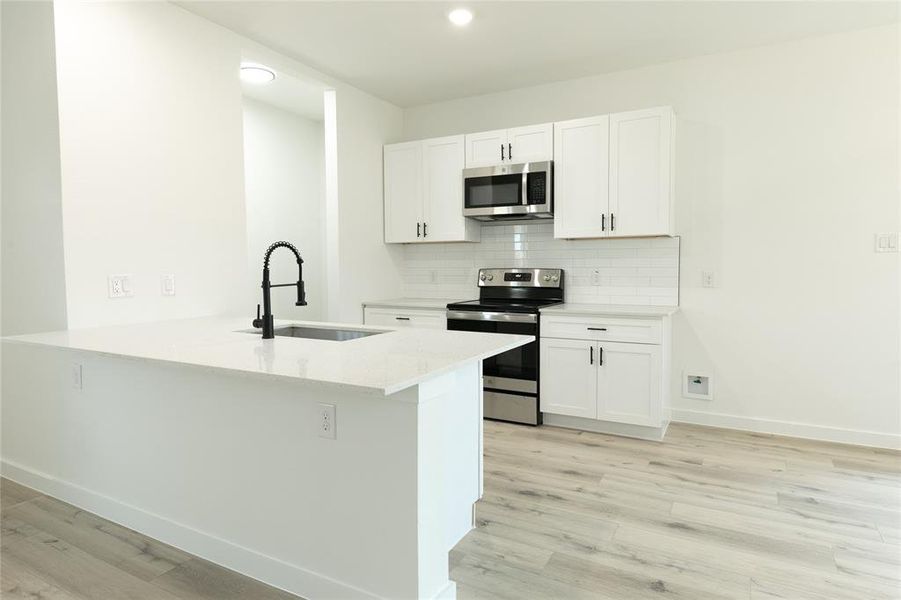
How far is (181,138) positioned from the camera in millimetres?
3051

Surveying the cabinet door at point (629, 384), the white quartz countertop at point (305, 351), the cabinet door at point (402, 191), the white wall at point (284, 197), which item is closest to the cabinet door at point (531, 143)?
the cabinet door at point (402, 191)

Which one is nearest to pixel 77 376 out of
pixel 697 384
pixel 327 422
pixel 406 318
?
pixel 327 422

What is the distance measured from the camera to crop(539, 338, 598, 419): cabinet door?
3.68 metres

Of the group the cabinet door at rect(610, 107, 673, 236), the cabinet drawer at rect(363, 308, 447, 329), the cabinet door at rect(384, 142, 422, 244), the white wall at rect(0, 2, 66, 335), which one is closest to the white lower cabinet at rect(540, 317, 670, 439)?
the cabinet door at rect(610, 107, 673, 236)

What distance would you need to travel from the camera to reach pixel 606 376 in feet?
11.9

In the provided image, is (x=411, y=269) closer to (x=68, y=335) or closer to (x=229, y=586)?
(x=68, y=335)

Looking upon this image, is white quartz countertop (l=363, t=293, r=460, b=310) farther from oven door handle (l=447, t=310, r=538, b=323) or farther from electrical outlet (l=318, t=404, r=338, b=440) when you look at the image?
electrical outlet (l=318, t=404, r=338, b=440)

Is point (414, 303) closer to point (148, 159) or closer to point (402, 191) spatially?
point (402, 191)

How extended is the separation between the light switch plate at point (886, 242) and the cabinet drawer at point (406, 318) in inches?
113

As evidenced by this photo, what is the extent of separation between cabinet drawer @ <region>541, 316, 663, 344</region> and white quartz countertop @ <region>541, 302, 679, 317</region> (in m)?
0.04

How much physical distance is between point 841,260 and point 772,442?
4.10 feet

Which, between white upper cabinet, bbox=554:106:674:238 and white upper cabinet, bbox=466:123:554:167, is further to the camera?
white upper cabinet, bbox=466:123:554:167

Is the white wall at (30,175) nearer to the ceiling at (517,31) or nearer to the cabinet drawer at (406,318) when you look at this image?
the ceiling at (517,31)

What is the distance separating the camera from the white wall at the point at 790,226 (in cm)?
337
